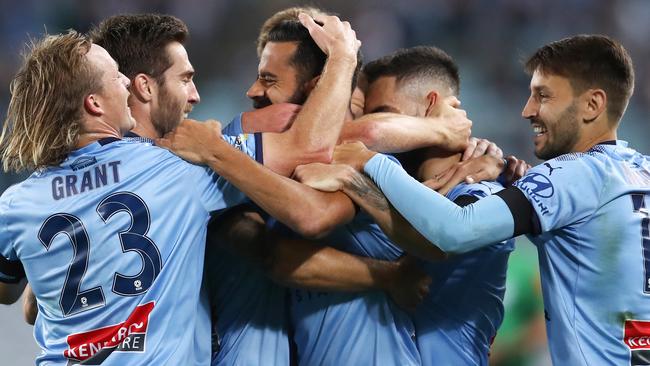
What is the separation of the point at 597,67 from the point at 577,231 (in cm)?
76

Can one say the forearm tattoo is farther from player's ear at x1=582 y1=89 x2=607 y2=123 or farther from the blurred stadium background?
the blurred stadium background

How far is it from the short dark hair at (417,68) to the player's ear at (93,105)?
1.60m

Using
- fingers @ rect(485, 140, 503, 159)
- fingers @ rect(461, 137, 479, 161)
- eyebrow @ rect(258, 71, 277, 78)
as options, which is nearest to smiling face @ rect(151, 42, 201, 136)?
eyebrow @ rect(258, 71, 277, 78)

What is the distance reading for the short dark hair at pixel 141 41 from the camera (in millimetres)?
4012

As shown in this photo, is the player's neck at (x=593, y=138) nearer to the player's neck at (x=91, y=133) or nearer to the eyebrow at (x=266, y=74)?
the eyebrow at (x=266, y=74)

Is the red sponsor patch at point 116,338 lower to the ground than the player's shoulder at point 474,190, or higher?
lower

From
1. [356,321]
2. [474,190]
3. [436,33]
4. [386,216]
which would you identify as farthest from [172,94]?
[436,33]

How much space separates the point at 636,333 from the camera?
363 cm

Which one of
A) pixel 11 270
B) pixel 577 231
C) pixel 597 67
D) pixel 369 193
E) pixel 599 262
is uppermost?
pixel 597 67

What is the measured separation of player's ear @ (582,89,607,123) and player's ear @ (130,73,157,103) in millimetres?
1823

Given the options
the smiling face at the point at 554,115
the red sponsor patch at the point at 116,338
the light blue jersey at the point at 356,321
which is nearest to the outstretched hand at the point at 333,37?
the light blue jersey at the point at 356,321

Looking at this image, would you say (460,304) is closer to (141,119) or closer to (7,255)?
(141,119)

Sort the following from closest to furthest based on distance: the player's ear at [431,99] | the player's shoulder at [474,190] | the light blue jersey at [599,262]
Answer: the light blue jersey at [599,262], the player's shoulder at [474,190], the player's ear at [431,99]

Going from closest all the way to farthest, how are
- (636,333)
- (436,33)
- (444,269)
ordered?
(636,333) < (444,269) < (436,33)
